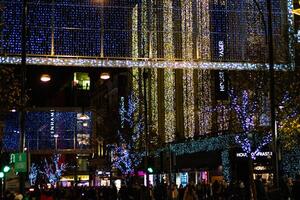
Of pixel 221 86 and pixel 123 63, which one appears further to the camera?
pixel 221 86

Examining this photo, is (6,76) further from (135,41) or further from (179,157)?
(179,157)

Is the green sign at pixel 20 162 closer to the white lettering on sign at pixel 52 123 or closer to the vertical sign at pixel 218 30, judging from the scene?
the vertical sign at pixel 218 30

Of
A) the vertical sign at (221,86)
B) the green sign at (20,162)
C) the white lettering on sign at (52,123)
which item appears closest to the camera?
the green sign at (20,162)

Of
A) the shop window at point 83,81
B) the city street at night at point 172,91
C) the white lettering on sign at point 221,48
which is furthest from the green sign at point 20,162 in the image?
the shop window at point 83,81

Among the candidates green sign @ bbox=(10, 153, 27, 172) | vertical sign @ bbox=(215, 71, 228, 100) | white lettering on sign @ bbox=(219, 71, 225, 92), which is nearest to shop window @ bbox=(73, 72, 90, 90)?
white lettering on sign @ bbox=(219, 71, 225, 92)

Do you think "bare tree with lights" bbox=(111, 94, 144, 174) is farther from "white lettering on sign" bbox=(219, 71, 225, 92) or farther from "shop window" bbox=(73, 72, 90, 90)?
"shop window" bbox=(73, 72, 90, 90)

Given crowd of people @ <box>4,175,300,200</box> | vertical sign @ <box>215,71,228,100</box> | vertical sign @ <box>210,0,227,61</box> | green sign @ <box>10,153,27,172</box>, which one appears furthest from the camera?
vertical sign @ <box>215,71,228,100</box>

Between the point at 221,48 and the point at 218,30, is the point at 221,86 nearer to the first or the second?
the point at 221,48

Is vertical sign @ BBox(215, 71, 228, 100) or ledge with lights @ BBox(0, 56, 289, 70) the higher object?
vertical sign @ BBox(215, 71, 228, 100)

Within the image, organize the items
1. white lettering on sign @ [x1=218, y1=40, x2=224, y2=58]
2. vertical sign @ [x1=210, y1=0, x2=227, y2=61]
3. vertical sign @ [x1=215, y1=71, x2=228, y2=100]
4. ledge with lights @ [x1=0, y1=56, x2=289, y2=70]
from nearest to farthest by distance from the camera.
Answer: ledge with lights @ [x1=0, y1=56, x2=289, y2=70]
vertical sign @ [x1=210, y1=0, x2=227, y2=61]
white lettering on sign @ [x1=218, y1=40, x2=224, y2=58]
vertical sign @ [x1=215, y1=71, x2=228, y2=100]

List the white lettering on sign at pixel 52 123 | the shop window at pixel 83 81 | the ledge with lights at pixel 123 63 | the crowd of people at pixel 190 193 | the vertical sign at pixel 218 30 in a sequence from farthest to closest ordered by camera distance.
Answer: the shop window at pixel 83 81 < the white lettering on sign at pixel 52 123 < the vertical sign at pixel 218 30 < the ledge with lights at pixel 123 63 < the crowd of people at pixel 190 193

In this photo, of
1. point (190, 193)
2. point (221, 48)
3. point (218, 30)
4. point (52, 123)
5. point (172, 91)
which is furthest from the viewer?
point (52, 123)

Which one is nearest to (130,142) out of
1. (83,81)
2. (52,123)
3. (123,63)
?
(52,123)

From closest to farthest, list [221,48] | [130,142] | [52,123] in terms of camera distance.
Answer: [221,48] < [130,142] < [52,123]
